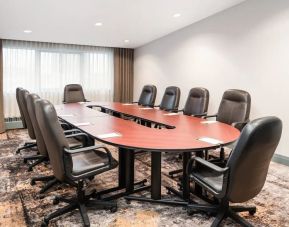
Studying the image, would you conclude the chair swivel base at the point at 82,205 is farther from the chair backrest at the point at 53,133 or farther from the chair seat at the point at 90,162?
the chair backrest at the point at 53,133

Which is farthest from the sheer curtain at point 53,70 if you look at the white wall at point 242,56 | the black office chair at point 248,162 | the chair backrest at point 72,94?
the black office chair at point 248,162

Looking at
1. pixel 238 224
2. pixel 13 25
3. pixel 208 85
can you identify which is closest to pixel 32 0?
pixel 13 25

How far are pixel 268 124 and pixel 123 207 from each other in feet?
5.07

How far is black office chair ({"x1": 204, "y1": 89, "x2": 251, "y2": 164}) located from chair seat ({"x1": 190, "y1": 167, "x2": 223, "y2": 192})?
1.37m

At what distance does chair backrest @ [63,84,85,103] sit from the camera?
6.21m

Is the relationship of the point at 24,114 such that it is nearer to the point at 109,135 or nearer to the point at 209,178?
the point at 109,135

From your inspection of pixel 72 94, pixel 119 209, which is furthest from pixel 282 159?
pixel 72 94

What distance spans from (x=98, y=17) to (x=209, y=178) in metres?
3.50

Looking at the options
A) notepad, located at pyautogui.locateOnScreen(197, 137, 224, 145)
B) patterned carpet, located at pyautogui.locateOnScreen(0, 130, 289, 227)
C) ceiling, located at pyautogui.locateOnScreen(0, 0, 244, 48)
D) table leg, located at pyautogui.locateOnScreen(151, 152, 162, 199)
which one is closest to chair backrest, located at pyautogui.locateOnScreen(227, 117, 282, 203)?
notepad, located at pyautogui.locateOnScreen(197, 137, 224, 145)

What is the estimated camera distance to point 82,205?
2.37m

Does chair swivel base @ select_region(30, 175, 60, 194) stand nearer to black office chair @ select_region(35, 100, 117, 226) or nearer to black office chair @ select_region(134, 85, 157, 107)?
black office chair @ select_region(35, 100, 117, 226)

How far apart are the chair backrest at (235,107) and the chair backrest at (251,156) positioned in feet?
5.96

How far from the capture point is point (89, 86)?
7527 mm

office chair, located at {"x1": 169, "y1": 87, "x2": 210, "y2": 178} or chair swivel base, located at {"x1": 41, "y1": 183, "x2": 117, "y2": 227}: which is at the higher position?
office chair, located at {"x1": 169, "y1": 87, "x2": 210, "y2": 178}
